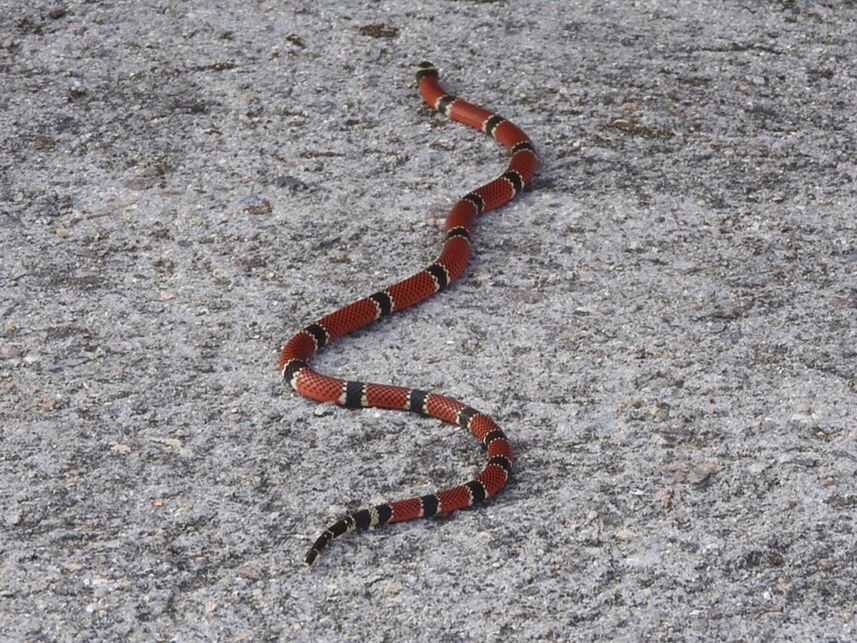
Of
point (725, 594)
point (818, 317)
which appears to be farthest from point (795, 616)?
point (818, 317)

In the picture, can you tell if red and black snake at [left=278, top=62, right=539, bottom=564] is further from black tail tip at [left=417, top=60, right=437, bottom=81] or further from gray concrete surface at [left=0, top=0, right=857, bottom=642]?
black tail tip at [left=417, top=60, right=437, bottom=81]

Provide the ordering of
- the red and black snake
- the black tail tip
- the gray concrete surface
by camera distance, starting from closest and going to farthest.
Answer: the gray concrete surface → the red and black snake → the black tail tip

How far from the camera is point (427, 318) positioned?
6.96 meters

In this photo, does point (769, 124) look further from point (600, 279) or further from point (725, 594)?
point (725, 594)

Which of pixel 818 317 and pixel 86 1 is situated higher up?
pixel 818 317

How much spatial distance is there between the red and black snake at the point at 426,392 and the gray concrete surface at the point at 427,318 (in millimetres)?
76

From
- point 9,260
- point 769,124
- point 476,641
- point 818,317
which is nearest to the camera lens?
point 476,641

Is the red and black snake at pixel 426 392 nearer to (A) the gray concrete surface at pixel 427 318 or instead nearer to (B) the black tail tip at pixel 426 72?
(A) the gray concrete surface at pixel 427 318

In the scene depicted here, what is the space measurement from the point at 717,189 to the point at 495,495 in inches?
118

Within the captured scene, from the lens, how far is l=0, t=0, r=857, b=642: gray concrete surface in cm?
522

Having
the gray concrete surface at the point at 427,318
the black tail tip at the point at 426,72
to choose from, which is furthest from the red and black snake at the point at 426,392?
the black tail tip at the point at 426,72

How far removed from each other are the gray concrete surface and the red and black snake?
0.25 feet

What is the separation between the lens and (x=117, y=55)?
9.25m

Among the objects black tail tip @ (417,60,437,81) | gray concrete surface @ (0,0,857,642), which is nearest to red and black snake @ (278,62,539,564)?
gray concrete surface @ (0,0,857,642)
